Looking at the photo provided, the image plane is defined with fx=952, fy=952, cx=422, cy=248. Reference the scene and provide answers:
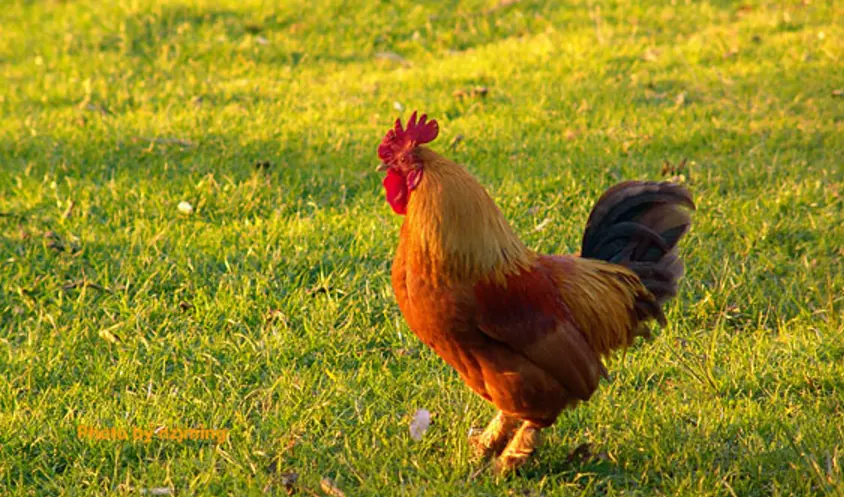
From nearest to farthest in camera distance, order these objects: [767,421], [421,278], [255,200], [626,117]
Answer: [421,278]
[767,421]
[255,200]
[626,117]

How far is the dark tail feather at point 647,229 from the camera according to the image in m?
4.00

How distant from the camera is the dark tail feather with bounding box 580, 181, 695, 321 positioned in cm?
400

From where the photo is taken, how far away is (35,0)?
10.2m

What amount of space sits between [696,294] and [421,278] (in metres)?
2.27

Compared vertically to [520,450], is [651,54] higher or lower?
higher

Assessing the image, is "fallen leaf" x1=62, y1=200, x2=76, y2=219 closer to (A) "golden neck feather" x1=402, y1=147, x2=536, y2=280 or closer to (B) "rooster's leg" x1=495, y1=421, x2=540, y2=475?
(A) "golden neck feather" x1=402, y1=147, x2=536, y2=280

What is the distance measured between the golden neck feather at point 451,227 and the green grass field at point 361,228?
0.85 m

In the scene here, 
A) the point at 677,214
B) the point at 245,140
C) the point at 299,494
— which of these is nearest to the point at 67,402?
the point at 299,494

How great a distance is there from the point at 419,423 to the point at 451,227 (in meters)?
1.02

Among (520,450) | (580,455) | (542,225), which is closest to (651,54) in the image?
(542,225)

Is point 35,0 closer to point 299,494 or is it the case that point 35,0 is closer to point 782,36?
point 782,36

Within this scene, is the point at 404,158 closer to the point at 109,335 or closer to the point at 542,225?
the point at 109,335

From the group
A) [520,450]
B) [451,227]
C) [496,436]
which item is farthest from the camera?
[496,436]

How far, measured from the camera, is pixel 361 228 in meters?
5.68
